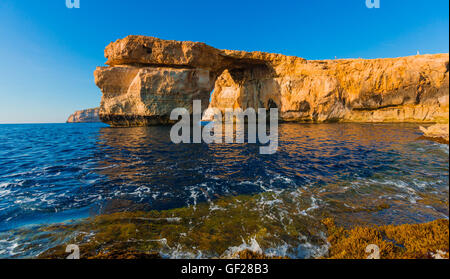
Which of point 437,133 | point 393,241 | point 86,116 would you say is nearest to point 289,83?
point 437,133

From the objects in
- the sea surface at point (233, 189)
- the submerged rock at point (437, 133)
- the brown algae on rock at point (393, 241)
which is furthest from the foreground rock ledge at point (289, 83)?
the brown algae on rock at point (393, 241)

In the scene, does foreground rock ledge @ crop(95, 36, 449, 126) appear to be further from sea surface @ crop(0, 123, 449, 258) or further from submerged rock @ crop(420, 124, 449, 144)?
sea surface @ crop(0, 123, 449, 258)

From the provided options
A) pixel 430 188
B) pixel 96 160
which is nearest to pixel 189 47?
pixel 96 160

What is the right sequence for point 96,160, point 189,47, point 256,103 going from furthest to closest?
point 256,103 → point 189,47 → point 96,160

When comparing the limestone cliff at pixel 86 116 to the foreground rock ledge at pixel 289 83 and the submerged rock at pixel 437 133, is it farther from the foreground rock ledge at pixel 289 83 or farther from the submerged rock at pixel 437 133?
the submerged rock at pixel 437 133

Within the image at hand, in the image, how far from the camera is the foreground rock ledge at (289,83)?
93.7 feet

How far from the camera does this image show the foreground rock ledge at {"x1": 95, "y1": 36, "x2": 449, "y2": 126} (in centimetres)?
2855

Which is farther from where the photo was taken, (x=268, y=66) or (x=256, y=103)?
(x=256, y=103)

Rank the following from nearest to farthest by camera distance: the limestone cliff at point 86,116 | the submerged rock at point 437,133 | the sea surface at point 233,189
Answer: the sea surface at point 233,189, the submerged rock at point 437,133, the limestone cliff at point 86,116

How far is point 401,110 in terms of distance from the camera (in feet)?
102

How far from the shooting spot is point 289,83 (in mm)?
35156

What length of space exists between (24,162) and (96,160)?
13.3 ft

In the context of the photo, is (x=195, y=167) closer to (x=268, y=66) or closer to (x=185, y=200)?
(x=185, y=200)

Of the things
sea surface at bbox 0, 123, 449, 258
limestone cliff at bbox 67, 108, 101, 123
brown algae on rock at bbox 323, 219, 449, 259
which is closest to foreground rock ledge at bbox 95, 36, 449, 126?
sea surface at bbox 0, 123, 449, 258
